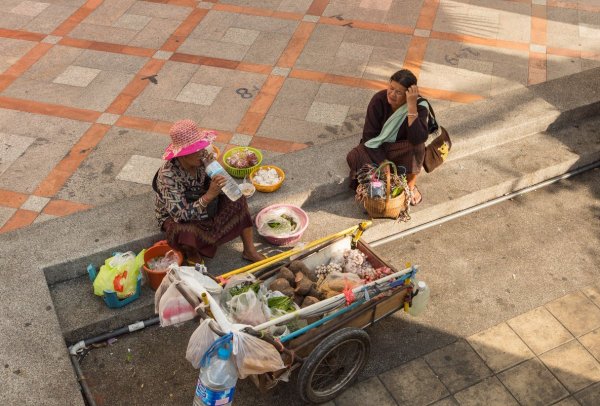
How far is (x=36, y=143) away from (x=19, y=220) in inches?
48.4

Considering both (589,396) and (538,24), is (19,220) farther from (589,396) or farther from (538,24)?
(538,24)

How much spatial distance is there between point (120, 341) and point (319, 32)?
5.53 metres

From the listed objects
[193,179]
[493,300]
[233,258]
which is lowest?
[493,300]

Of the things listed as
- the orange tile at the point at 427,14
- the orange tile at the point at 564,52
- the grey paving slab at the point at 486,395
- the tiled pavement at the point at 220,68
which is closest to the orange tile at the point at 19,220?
the tiled pavement at the point at 220,68

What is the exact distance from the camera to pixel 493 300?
565 centimetres

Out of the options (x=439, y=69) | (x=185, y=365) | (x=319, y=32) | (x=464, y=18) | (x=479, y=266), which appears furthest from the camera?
(x=464, y=18)

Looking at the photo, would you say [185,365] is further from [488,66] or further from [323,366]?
[488,66]

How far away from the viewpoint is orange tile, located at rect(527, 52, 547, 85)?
26.9 feet

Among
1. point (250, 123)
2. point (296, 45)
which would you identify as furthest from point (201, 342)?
point (296, 45)

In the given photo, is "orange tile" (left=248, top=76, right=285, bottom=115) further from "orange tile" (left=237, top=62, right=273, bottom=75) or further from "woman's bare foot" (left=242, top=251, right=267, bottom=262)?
"woman's bare foot" (left=242, top=251, right=267, bottom=262)

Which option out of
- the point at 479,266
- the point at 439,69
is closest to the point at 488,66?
the point at 439,69

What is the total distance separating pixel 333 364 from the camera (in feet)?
15.1

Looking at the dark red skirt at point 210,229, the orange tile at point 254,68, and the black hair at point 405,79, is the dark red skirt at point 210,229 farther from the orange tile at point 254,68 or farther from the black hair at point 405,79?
the orange tile at point 254,68

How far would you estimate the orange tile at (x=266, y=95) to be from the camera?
7.46m
